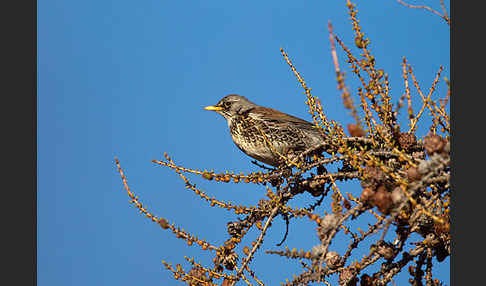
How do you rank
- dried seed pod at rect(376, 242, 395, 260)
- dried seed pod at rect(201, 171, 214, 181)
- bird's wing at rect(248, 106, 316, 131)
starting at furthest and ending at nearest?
bird's wing at rect(248, 106, 316, 131), dried seed pod at rect(201, 171, 214, 181), dried seed pod at rect(376, 242, 395, 260)

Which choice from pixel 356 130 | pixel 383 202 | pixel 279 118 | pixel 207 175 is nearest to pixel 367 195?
pixel 383 202

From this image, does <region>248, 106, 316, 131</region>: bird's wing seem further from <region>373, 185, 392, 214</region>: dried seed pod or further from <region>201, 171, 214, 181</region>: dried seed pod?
<region>373, 185, 392, 214</region>: dried seed pod

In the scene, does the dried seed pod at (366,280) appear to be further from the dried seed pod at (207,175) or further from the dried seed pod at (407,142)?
the dried seed pod at (207,175)

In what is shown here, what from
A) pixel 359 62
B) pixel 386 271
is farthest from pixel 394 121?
pixel 386 271

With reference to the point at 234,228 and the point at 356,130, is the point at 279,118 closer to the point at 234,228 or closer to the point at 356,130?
the point at 234,228

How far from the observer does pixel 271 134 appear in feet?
10.5

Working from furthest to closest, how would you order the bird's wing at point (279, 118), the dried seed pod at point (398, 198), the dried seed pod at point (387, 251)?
1. the bird's wing at point (279, 118)
2. the dried seed pod at point (387, 251)
3. the dried seed pod at point (398, 198)

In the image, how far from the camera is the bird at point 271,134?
3131mm

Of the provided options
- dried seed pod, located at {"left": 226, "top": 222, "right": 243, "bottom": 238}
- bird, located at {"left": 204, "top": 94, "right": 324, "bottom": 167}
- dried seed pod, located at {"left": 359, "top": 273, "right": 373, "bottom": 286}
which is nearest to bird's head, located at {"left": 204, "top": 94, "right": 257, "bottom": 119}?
bird, located at {"left": 204, "top": 94, "right": 324, "bottom": 167}

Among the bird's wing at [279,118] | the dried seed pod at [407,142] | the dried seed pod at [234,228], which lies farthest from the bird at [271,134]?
the dried seed pod at [407,142]

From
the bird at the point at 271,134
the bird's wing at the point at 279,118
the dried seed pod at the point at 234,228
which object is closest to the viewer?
the dried seed pod at the point at 234,228

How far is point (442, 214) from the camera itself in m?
1.58

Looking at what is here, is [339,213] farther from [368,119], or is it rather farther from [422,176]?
[368,119]

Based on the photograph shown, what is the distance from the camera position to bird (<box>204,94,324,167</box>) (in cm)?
313
